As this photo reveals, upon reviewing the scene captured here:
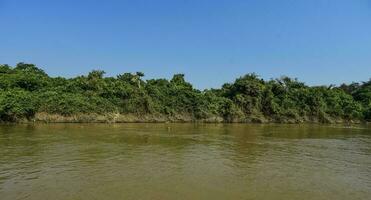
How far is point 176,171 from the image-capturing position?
14.1 metres

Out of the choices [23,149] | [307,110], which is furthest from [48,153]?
[307,110]

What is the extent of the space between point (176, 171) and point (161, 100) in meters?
34.5

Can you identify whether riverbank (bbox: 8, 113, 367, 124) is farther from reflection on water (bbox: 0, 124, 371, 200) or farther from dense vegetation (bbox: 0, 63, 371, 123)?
reflection on water (bbox: 0, 124, 371, 200)

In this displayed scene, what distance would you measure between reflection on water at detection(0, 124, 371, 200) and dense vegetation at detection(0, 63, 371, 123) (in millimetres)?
18242

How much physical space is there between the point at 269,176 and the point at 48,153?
30.9ft

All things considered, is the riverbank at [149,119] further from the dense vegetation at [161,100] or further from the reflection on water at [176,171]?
the reflection on water at [176,171]

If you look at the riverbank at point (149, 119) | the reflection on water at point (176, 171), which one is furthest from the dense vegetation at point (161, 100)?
the reflection on water at point (176, 171)

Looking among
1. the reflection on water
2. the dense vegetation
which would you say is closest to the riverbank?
the dense vegetation

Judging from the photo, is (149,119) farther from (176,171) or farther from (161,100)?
(176,171)

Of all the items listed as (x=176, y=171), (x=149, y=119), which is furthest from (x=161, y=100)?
(x=176, y=171)

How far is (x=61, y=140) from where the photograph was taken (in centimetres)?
2277

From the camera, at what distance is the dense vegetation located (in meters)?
40.1

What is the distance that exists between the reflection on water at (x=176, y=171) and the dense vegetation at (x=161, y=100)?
18242mm

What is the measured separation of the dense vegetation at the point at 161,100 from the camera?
132 feet
